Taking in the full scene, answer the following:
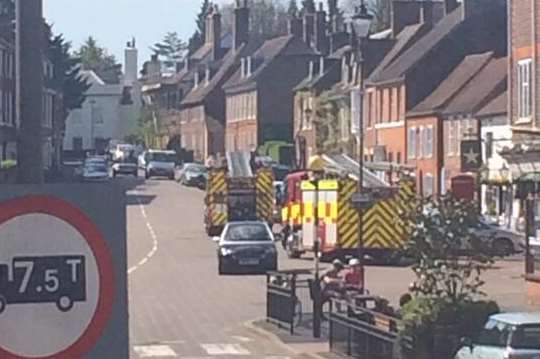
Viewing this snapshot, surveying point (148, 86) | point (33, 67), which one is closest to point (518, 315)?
point (33, 67)

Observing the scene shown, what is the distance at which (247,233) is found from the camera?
156ft

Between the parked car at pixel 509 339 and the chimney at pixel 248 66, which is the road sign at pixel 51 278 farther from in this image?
the chimney at pixel 248 66

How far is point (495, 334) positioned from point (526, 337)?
0.65 meters

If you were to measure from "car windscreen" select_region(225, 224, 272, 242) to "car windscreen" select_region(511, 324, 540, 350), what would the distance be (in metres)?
28.0

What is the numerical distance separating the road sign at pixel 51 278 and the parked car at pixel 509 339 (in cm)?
1274

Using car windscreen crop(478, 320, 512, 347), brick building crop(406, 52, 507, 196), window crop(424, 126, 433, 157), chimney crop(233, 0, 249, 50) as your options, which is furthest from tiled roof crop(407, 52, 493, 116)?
car windscreen crop(478, 320, 512, 347)

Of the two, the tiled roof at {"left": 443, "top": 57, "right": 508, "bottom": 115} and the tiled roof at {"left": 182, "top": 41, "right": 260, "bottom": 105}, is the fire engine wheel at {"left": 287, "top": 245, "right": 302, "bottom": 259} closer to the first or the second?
the tiled roof at {"left": 443, "top": 57, "right": 508, "bottom": 115}

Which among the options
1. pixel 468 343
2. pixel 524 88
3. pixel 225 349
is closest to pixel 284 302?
pixel 225 349

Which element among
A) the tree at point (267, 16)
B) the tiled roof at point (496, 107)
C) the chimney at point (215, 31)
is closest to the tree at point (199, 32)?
the tree at point (267, 16)

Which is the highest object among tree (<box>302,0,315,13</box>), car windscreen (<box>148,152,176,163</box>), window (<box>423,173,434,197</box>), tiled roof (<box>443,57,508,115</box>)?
tree (<box>302,0,315,13</box>)

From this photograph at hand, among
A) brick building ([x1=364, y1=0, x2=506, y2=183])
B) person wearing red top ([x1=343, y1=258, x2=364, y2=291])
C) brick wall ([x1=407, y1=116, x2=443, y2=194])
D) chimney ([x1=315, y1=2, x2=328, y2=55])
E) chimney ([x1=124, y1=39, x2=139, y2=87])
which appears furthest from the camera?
chimney ([x1=124, y1=39, x2=139, y2=87])

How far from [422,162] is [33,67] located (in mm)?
69686

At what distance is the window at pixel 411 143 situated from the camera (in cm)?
7738

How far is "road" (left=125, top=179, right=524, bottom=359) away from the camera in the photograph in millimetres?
28969
